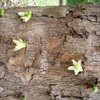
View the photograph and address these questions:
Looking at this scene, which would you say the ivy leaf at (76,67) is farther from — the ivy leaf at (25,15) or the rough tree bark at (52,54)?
the ivy leaf at (25,15)

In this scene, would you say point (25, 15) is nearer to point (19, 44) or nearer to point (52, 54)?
point (19, 44)

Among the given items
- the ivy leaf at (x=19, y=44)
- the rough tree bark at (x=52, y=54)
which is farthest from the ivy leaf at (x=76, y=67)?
the ivy leaf at (x=19, y=44)

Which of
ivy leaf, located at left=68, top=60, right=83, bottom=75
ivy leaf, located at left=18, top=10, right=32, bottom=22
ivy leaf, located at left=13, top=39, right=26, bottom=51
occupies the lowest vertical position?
ivy leaf, located at left=68, top=60, right=83, bottom=75

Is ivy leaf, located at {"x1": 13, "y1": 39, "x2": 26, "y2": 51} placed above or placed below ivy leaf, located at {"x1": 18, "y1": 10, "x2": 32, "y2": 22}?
below

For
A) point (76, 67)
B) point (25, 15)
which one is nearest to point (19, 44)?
point (25, 15)

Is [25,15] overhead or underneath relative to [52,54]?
overhead

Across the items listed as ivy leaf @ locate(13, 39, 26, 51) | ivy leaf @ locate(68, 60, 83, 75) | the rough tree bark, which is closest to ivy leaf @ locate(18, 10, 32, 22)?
the rough tree bark

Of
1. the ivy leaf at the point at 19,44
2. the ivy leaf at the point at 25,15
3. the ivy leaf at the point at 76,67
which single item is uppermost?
the ivy leaf at the point at 25,15

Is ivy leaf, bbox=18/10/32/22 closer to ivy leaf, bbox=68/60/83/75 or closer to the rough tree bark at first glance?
the rough tree bark
